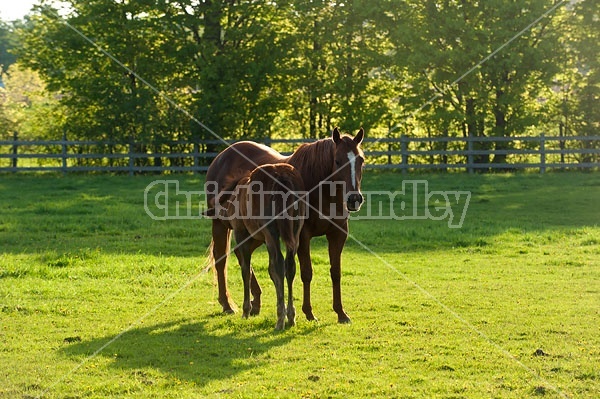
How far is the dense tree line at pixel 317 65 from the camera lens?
27.2 metres

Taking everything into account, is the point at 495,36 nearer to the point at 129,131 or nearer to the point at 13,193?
the point at 129,131

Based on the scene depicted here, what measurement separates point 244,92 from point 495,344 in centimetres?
2170

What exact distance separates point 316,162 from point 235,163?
1766mm

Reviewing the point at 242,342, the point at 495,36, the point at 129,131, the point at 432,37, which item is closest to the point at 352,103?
the point at 432,37

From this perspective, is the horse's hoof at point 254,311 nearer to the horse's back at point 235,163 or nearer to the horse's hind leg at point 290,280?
the horse's hind leg at point 290,280

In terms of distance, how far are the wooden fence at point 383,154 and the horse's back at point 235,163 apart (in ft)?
50.7

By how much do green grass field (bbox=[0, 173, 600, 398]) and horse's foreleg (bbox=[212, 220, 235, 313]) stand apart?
0.72 feet

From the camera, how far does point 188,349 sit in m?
7.19

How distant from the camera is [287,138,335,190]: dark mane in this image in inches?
329

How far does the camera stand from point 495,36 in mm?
27016

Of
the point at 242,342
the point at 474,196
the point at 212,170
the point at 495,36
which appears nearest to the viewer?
the point at 242,342

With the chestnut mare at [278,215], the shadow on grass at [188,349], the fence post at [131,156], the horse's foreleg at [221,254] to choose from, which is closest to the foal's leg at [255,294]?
the horse's foreleg at [221,254]

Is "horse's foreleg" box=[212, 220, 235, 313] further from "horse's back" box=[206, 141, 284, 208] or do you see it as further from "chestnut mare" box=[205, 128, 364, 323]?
"horse's back" box=[206, 141, 284, 208]

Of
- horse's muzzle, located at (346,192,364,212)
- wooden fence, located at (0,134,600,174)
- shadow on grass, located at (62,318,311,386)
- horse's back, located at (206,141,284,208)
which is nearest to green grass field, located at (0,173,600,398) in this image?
shadow on grass, located at (62,318,311,386)
